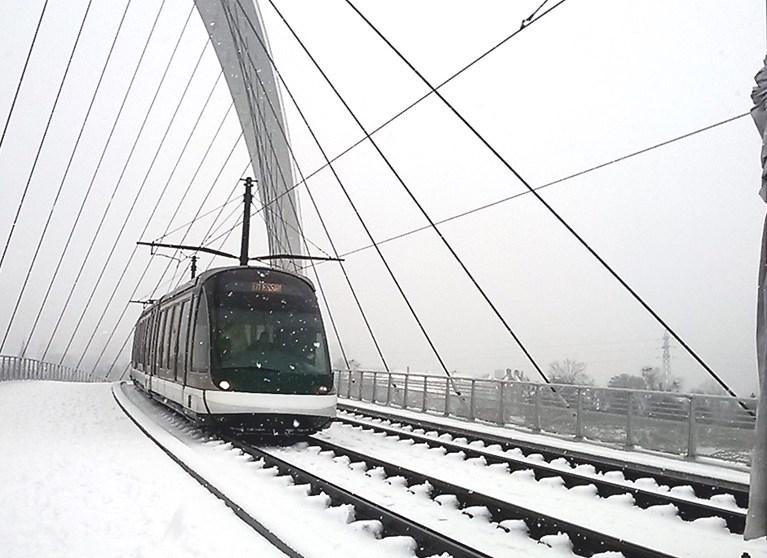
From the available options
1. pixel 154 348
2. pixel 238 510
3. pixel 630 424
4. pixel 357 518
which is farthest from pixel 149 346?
pixel 357 518

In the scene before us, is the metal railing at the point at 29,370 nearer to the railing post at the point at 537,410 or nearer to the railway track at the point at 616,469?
the railway track at the point at 616,469

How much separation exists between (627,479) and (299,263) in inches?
908

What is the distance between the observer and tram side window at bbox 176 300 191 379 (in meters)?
12.2

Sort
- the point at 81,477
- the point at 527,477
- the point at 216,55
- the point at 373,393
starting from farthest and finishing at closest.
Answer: the point at 216,55 < the point at 373,393 < the point at 527,477 < the point at 81,477

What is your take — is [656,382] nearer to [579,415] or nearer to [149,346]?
[579,415]

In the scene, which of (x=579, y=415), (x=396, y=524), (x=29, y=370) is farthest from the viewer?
(x=29, y=370)

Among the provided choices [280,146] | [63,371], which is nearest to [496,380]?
[280,146]

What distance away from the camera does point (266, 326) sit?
1123 cm

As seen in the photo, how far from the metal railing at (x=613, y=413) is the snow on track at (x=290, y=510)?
17.4 ft

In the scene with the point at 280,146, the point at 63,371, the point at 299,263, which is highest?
the point at 280,146

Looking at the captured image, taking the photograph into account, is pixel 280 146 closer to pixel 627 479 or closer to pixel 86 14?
pixel 86 14

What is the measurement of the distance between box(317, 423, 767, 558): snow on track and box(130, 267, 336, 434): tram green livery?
4.33 ft

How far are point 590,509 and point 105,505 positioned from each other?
4.35 meters

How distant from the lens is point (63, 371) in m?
40.8
